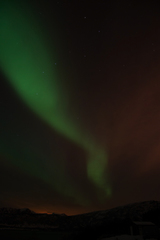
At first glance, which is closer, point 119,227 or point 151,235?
point 151,235

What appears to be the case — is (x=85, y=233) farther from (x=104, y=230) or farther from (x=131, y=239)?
(x=131, y=239)

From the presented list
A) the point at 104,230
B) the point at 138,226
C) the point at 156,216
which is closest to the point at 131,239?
the point at 138,226

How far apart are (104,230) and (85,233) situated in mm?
6055

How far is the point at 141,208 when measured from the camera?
15912 cm

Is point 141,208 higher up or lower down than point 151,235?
higher up

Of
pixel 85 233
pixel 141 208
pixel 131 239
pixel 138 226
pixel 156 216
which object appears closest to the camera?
pixel 131 239

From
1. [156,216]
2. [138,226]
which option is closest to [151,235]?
[138,226]

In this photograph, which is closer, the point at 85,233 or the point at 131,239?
the point at 131,239

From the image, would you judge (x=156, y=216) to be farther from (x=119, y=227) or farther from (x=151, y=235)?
(x=151, y=235)

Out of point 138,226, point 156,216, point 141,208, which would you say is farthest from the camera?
point 141,208

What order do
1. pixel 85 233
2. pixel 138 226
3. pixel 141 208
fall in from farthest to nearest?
1. pixel 141 208
2. pixel 85 233
3. pixel 138 226

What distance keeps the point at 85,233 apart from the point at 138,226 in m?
27.7

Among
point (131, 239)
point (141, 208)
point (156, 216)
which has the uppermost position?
point (141, 208)

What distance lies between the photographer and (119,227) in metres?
56.8
